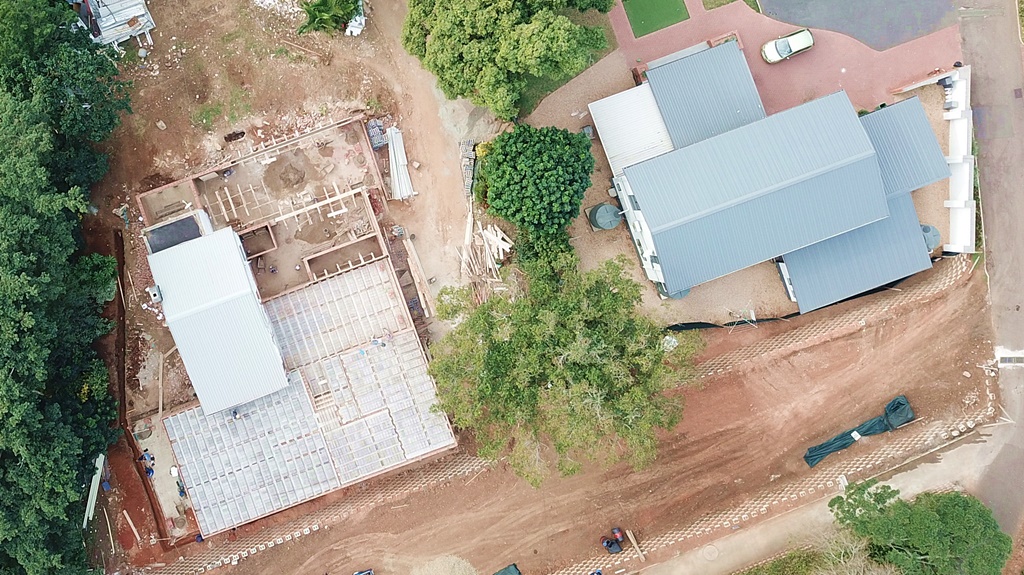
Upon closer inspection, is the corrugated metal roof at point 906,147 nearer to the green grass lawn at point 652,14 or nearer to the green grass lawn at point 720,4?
the green grass lawn at point 720,4

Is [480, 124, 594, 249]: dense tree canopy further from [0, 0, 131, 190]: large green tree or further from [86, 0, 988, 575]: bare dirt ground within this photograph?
[0, 0, 131, 190]: large green tree

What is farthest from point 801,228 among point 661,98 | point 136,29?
point 136,29

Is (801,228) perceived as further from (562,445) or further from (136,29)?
(136,29)

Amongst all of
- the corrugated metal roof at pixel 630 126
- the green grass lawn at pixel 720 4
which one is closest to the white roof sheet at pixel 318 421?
the corrugated metal roof at pixel 630 126

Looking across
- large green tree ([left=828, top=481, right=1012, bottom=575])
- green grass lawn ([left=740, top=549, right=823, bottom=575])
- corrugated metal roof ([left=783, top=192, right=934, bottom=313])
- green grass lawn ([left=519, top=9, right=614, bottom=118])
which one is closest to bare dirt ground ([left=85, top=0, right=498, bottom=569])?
green grass lawn ([left=519, top=9, right=614, bottom=118])

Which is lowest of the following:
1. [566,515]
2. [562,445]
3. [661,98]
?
[566,515]
